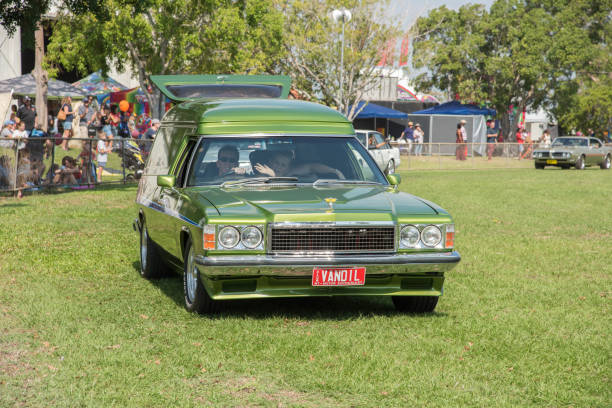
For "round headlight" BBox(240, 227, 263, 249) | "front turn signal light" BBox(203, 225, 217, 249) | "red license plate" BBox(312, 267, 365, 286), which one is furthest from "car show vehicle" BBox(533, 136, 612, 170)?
"front turn signal light" BBox(203, 225, 217, 249)

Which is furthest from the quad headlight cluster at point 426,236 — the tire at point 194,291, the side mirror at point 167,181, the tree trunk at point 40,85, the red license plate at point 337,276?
the tree trunk at point 40,85

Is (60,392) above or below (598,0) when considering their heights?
below

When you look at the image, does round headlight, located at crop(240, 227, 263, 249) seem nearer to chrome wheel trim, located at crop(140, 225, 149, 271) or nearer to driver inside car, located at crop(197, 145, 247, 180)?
driver inside car, located at crop(197, 145, 247, 180)

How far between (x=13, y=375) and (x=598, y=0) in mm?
61914

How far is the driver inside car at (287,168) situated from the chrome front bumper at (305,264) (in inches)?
59.2

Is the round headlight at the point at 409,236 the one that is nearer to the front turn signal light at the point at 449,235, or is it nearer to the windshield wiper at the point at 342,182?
the front turn signal light at the point at 449,235

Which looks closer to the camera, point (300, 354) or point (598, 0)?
point (300, 354)

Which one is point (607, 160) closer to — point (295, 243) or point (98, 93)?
point (98, 93)

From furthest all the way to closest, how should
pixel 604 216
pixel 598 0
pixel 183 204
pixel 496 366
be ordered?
pixel 598 0
pixel 604 216
pixel 183 204
pixel 496 366

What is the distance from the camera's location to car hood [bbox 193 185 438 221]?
7.28 m

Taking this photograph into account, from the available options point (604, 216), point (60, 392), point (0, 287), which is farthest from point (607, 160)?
point (60, 392)

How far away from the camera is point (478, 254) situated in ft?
39.6

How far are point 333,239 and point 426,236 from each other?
2.59 feet

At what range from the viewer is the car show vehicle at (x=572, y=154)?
136 ft
